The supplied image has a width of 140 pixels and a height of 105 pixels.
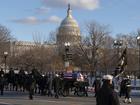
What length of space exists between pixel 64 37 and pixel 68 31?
18189 millimetres

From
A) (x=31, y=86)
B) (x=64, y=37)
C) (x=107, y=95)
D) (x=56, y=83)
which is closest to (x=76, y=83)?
(x=56, y=83)

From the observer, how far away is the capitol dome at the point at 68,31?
124m

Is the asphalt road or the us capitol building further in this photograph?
the us capitol building

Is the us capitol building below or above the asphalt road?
above

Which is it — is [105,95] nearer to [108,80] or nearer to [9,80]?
[108,80]

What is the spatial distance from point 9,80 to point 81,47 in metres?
65.3

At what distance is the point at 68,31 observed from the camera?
153375mm

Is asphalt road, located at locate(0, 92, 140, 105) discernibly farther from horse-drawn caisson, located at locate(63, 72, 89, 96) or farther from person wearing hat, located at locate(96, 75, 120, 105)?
person wearing hat, located at locate(96, 75, 120, 105)

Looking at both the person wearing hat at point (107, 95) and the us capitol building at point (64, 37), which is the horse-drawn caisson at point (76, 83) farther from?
the us capitol building at point (64, 37)

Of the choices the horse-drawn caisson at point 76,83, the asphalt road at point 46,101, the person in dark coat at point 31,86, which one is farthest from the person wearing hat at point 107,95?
the horse-drawn caisson at point 76,83

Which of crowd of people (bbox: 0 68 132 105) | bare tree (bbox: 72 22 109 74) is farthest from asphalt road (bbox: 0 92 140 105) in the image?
bare tree (bbox: 72 22 109 74)

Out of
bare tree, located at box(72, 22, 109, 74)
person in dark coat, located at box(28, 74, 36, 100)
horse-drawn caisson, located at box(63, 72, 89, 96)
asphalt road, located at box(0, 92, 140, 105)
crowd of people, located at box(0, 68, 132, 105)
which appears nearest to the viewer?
asphalt road, located at box(0, 92, 140, 105)

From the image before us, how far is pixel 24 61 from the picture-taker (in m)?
117

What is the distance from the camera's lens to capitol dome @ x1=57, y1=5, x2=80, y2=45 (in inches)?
4885
